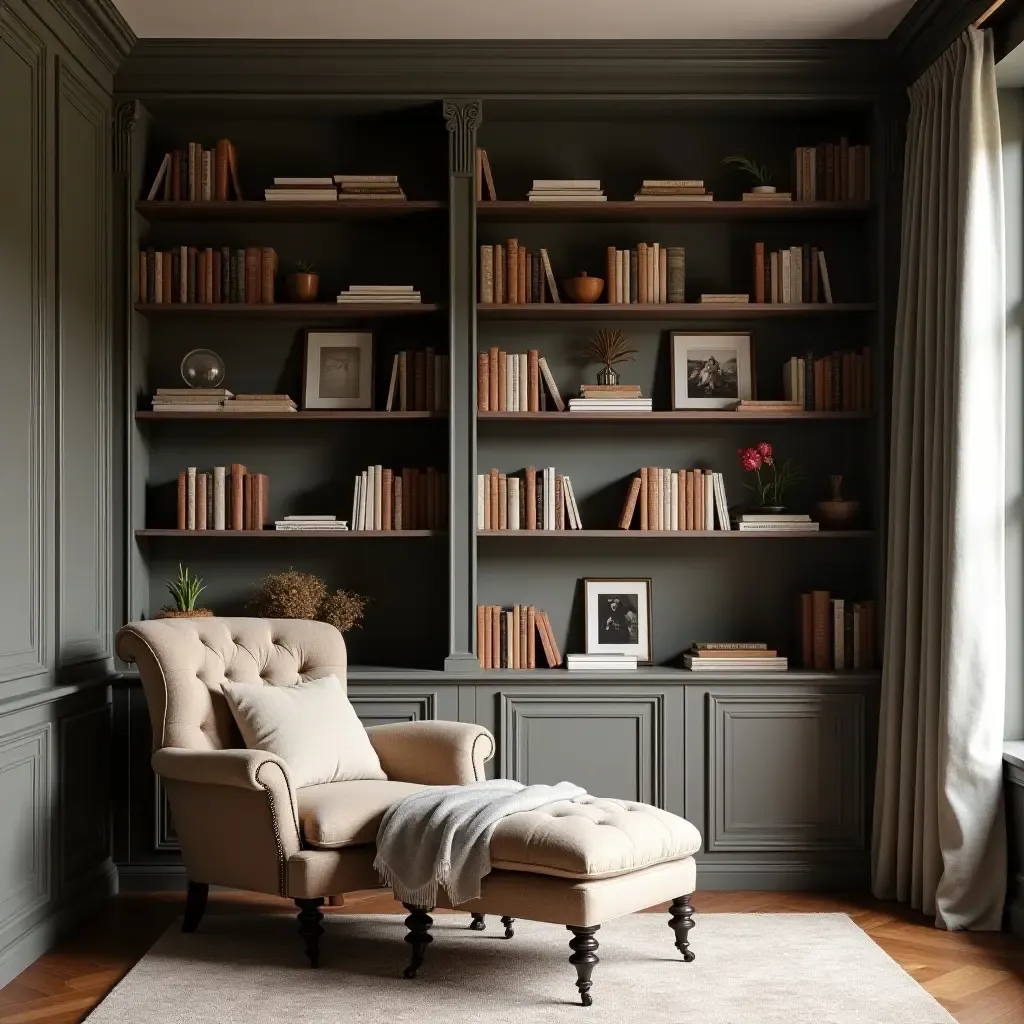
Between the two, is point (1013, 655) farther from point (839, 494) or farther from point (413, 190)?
point (413, 190)

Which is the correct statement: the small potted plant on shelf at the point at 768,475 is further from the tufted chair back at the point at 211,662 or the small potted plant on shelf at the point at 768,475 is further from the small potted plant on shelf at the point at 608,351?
the tufted chair back at the point at 211,662

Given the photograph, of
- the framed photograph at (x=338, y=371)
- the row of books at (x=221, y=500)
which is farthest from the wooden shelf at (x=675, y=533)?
the row of books at (x=221, y=500)

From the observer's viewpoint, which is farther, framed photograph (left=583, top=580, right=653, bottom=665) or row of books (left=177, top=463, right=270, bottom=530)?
framed photograph (left=583, top=580, right=653, bottom=665)

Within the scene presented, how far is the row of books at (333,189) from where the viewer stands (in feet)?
15.6

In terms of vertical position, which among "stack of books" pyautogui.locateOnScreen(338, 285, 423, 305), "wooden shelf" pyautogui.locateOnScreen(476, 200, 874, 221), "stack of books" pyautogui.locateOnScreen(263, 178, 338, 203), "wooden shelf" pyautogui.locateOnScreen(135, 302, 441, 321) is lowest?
"wooden shelf" pyautogui.locateOnScreen(135, 302, 441, 321)

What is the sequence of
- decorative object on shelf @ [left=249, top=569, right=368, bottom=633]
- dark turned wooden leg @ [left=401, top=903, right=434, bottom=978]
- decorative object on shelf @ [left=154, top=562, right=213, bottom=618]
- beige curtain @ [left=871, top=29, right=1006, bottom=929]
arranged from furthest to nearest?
decorative object on shelf @ [left=249, top=569, right=368, bottom=633], decorative object on shelf @ [left=154, top=562, right=213, bottom=618], beige curtain @ [left=871, top=29, right=1006, bottom=929], dark turned wooden leg @ [left=401, top=903, right=434, bottom=978]

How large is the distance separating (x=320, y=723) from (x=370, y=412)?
4.26 feet

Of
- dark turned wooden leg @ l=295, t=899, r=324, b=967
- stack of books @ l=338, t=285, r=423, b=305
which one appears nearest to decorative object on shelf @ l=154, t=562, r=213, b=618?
stack of books @ l=338, t=285, r=423, b=305

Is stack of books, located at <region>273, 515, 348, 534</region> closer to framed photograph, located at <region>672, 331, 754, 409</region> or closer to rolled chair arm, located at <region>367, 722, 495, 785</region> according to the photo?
rolled chair arm, located at <region>367, 722, 495, 785</region>

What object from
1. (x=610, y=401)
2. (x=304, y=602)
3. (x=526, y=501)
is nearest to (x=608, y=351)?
(x=610, y=401)

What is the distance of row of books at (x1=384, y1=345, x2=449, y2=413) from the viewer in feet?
15.8

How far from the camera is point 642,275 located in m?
4.82

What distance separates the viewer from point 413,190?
16.5 ft

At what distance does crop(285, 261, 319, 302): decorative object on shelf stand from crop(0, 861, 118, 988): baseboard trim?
2198 mm
